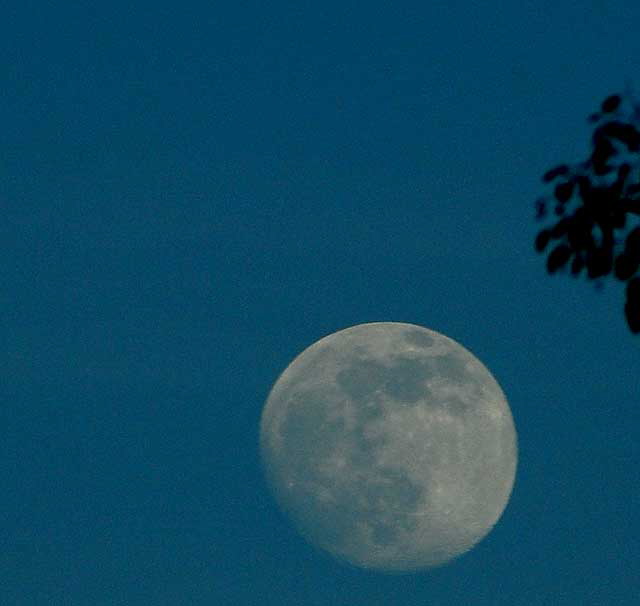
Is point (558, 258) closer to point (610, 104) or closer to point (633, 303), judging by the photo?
point (633, 303)

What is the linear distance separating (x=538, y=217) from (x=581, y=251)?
0.53 meters

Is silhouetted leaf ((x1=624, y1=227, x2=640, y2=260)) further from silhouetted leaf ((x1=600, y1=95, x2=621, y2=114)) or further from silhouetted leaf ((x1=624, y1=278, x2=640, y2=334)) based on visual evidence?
silhouetted leaf ((x1=600, y1=95, x2=621, y2=114))

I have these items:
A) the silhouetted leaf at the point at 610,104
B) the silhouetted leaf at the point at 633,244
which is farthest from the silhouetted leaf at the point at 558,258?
the silhouetted leaf at the point at 610,104

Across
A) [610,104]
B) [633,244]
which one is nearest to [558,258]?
[633,244]

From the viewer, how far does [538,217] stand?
1139 cm

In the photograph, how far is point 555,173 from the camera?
11430 millimetres

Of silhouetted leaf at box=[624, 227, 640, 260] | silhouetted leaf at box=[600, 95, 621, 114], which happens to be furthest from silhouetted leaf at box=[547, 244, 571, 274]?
silhouetted leaf at box=[600, 95, 621, 114]

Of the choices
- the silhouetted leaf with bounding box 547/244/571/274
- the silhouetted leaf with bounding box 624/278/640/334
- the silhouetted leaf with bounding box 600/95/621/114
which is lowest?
the silhouetted leaf with bounding box 624/278/640/334

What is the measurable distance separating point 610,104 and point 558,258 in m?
1.28

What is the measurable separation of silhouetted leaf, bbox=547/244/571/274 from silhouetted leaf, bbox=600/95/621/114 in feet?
3.82

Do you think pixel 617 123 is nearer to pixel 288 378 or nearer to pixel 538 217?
pixel 538 217

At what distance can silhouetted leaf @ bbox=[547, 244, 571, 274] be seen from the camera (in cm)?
1126

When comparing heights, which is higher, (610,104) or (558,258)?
(610,104)

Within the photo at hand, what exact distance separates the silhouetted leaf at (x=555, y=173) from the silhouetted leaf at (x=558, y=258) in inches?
22.6
